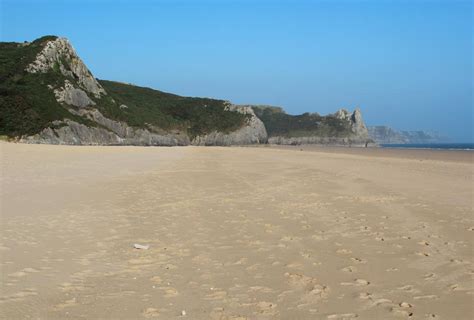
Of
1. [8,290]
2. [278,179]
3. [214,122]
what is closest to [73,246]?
[8,290]

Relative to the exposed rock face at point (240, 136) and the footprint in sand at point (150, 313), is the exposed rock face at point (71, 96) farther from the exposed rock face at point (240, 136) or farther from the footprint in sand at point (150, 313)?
the footprint in sand at point (150, 313)

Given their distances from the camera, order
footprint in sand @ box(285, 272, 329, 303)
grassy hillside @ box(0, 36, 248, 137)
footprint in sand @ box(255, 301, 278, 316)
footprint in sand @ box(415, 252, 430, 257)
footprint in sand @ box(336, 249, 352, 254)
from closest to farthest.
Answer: footprint in sand @ box(255, 301, 278, 316) < footprint in sand @ box(285, 272, 329, 303) < footprint in sand @ box(415, 252, 430, 257) < footprint in sand @ box(336, 249, 352, 254) < grassy hillside @ box(0, 36, 248, 137)

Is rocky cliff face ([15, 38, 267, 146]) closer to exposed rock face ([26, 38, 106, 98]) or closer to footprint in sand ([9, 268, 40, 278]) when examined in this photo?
exposed rock face ([26, 38, 106, 98])

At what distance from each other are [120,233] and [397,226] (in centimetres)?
547

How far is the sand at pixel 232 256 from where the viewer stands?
4.25 m

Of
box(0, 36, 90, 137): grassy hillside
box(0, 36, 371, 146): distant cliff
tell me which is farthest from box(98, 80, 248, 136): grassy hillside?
box(0, 36, 90, 137): grassy hillside

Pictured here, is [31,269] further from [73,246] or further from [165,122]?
[165,122]

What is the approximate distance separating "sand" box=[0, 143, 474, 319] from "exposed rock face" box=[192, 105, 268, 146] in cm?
12394

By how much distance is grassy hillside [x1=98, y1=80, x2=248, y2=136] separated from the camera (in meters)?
124

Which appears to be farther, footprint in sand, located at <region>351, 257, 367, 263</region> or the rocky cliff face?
the rocky cliff face

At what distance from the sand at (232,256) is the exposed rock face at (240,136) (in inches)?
4879

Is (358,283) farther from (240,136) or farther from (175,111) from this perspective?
(240,136)

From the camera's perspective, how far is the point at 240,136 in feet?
498

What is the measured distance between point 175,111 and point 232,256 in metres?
144
